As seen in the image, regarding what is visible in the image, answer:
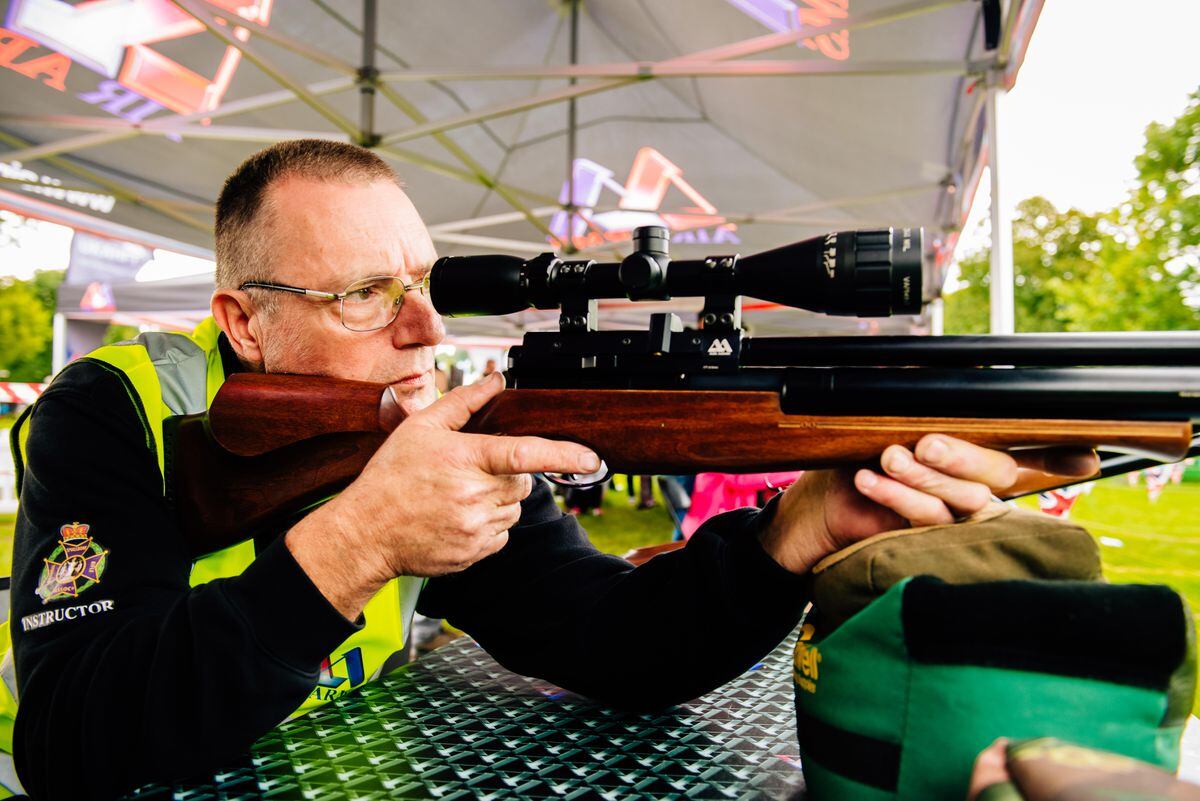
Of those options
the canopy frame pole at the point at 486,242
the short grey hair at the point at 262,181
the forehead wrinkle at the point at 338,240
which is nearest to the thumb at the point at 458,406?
the forehead wrinkle at the point at 338,240

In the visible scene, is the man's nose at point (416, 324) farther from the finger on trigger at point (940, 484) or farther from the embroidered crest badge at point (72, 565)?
the finger on trigger at point (940, 484)

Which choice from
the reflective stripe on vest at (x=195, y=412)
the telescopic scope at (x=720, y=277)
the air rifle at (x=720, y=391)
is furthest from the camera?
the reflective stripe on vest at (x=195, y=412)

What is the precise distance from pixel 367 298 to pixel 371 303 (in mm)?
14

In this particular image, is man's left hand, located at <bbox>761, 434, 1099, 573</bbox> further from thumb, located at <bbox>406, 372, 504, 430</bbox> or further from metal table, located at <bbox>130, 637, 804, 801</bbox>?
thumb, located at <bbox>406, 372, 504, 430</bbox>

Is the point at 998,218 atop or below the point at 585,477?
atop

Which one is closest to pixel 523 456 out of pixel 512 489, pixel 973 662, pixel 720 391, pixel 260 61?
pixel 512 489

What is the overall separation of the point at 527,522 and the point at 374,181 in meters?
0.85

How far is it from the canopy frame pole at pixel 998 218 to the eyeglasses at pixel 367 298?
350 centimetres

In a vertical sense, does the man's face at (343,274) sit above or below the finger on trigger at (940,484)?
above

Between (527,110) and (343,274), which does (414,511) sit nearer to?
(343,274)

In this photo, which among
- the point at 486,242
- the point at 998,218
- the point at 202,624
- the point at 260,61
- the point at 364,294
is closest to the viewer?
the point at 202,624

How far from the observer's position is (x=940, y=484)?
887mm

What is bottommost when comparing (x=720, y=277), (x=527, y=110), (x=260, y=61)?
(x=720, y=277)

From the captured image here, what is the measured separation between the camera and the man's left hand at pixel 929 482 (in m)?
0.89
